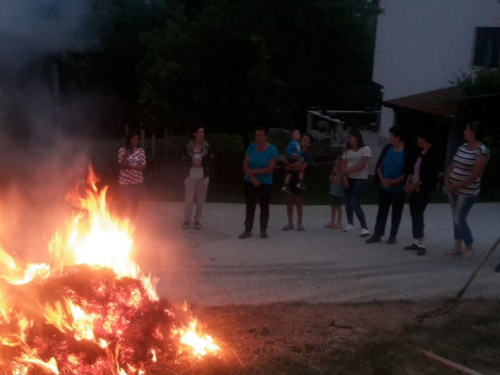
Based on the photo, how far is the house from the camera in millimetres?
17297

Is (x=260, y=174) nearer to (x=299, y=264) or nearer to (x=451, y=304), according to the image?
(x=299, y=264)

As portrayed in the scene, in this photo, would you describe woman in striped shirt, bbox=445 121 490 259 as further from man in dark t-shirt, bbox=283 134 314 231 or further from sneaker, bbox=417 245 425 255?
man in dark t-shirt, bbox=283 134 314 231

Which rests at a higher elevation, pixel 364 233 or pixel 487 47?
pixel 487 47

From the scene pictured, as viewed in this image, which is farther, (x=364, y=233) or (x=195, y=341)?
(x=364, y=233)

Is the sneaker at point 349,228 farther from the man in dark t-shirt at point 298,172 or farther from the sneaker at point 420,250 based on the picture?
the sneaker at point 420,250

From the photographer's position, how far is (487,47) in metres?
17.7

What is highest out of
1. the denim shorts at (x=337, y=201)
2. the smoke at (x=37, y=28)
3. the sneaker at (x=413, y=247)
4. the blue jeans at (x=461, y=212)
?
the smoke at (x=37, y=28)

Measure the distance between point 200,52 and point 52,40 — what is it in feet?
17.9

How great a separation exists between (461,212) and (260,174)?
2.69 m

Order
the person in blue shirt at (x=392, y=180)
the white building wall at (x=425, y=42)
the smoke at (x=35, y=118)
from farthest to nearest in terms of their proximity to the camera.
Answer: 1. the white building wall at (x=425, y=42)
2. the person in blue shirt at (x=392, y=180)
3. the smoke at (x=35, y=118)

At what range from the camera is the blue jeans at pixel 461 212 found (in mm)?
7262

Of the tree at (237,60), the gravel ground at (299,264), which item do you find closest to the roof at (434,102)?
the tree at (237,60)

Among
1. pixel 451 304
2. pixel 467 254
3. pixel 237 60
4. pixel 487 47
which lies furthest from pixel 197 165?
pixel 487 47

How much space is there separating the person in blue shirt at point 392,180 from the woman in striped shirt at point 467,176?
696 mm
